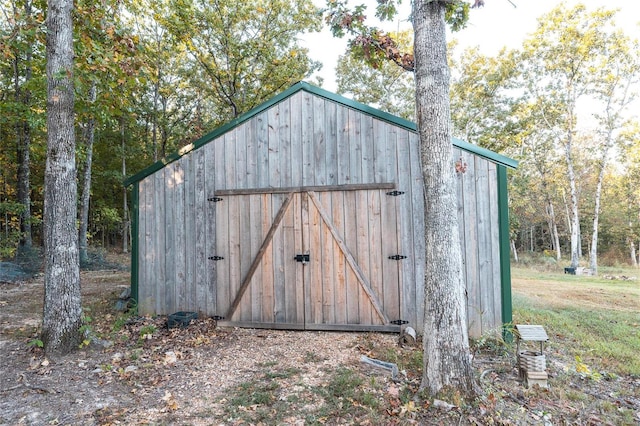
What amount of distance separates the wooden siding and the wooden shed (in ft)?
0.05

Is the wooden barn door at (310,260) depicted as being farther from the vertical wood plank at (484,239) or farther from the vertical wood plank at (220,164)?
the vertical wood plank at (484,239)

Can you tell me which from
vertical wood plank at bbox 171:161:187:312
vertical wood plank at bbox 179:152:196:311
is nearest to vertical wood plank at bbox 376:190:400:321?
vertical wood plank at bbox 179:152:196:311

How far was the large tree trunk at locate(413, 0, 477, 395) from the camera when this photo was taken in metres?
3.09

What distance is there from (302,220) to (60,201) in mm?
3128

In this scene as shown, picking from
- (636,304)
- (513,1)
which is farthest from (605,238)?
(513,1)

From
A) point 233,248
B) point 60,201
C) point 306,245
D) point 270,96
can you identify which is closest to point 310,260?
point 306,245

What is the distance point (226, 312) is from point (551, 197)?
22.2 m

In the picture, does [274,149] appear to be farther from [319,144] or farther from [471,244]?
[471,244]

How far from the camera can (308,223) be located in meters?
5.41

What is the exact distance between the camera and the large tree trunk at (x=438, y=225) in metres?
3.09

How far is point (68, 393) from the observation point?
3.29 meters

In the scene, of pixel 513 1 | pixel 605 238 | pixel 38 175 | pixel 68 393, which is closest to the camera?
pixel 68 393

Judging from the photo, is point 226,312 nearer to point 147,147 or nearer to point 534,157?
point 147,147

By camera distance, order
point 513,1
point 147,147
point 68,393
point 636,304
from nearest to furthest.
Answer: point 68,393 → point 513,1 → point 636,304 → point 147,147
